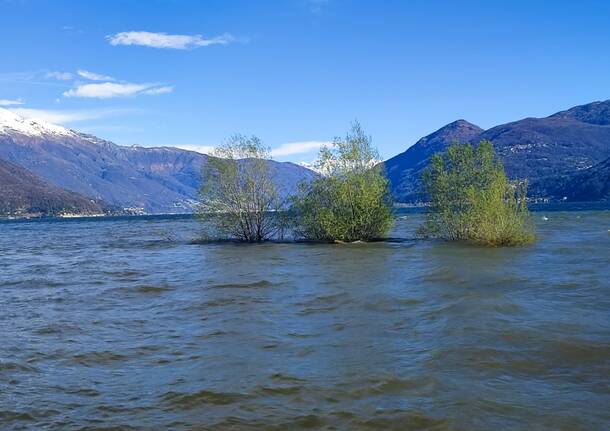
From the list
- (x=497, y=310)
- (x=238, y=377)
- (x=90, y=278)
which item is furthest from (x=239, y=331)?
(x=90, y=278)

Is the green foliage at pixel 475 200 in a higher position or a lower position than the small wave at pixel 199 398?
higher

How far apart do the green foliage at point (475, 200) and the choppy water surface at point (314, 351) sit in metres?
15.5

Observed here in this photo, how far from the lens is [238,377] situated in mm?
13195

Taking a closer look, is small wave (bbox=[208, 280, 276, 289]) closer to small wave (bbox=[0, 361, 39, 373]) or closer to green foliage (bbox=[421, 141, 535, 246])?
small wave (bbox=[0, 361, 39, 373])

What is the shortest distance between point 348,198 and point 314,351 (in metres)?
42.0

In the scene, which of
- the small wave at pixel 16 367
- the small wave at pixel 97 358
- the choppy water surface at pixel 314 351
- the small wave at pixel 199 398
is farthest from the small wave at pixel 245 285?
the small wave at pixel 199 398

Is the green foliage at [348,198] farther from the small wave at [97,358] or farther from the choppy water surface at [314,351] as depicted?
the small wave at [97,358]

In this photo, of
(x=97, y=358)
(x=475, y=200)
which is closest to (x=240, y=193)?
(x=475, y=200)

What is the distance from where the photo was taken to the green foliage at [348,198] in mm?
57031

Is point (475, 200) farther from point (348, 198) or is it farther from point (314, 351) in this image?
point (314, 351)

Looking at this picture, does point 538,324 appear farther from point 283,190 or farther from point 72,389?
point 283,190

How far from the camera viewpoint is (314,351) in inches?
606

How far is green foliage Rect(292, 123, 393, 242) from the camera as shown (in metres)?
57.0

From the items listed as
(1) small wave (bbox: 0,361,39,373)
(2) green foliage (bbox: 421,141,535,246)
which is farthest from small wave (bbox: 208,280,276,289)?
(2) green foliage (bbox: 421,141,535,246)
